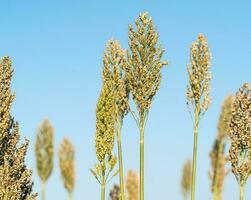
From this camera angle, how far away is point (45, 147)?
47.6 metres

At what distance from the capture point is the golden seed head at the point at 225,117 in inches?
1280

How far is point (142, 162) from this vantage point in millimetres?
24531

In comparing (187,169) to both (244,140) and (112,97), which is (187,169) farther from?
(112,97)

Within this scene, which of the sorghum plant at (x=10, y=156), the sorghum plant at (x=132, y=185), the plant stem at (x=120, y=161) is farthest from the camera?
the sorghum plant at (x=10, y=156)

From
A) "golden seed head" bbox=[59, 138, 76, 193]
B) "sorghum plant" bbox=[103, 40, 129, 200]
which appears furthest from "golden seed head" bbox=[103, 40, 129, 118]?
"golden seed head" bbox=[59, 138, 76, 193]

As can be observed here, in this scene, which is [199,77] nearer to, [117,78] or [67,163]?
[117,78]

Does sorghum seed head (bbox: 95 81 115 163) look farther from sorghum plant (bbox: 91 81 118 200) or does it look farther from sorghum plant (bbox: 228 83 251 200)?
sorghum plant (bbox: 228 83 251 200)

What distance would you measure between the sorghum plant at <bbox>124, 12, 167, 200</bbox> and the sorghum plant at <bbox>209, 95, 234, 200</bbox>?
23.1ft

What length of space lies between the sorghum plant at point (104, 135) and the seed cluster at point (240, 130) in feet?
28.7

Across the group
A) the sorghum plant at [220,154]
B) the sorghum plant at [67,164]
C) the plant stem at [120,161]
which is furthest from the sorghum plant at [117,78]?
the sorghum plant at [67,164]

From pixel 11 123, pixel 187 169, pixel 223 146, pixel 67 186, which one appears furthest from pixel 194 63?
pixel 67 186

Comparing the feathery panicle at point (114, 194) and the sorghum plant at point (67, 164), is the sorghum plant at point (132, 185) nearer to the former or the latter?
the feathery panicle at point (114, 194)

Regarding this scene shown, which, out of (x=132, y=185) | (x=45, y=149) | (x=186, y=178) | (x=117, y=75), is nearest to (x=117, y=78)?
(x=117, y=75)

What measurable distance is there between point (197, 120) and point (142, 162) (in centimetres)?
306
